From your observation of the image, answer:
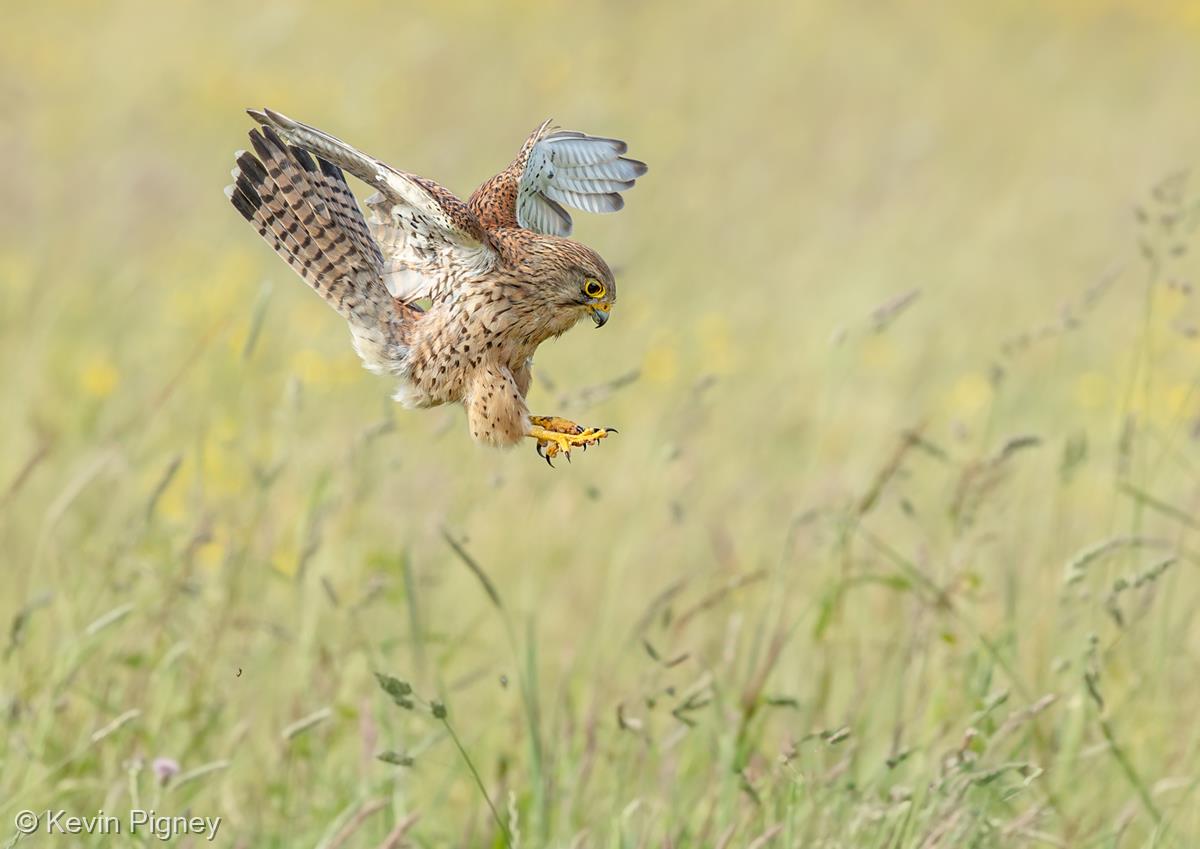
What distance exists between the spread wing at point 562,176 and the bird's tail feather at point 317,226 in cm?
18

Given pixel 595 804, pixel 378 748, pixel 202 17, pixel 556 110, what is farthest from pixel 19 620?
pixel 202 17

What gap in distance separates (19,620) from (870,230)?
788 cm

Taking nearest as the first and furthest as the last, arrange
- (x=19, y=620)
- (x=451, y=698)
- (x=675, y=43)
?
1. (x=19, y=620)
2. (x=451, y=698)
3. (x=675, y=43)

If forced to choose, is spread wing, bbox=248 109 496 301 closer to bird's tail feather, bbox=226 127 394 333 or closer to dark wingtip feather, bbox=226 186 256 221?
bird's tail feather, bbox=226 127 394 333

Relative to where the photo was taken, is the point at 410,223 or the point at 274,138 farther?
the point at 410,223

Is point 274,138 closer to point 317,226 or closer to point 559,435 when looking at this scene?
point 317,226

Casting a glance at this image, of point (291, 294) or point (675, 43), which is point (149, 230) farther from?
point (675, 43)

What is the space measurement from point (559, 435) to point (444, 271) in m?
0.25

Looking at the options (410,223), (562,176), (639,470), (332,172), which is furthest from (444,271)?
(639,470)

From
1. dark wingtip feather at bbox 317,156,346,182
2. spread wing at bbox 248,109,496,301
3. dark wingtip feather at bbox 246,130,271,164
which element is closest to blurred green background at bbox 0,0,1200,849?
spread wing at bbox 248,109,496,301

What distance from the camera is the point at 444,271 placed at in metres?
1.77

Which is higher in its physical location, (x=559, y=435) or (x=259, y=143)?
(x=259, y=143)

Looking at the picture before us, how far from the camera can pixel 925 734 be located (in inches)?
147

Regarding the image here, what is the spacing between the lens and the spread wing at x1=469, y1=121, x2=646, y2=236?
1892 millimetres
